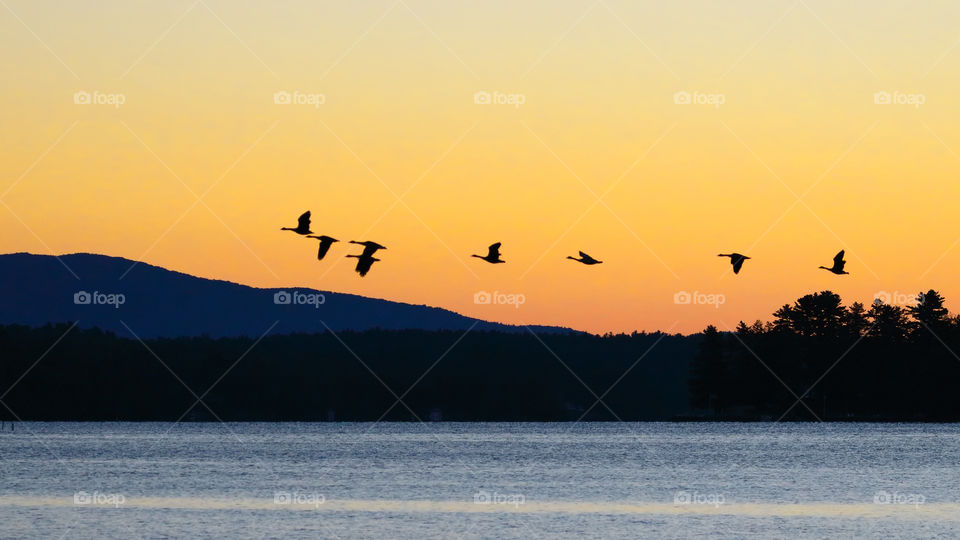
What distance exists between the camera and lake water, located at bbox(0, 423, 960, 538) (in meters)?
55.6

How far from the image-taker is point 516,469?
3617 inches

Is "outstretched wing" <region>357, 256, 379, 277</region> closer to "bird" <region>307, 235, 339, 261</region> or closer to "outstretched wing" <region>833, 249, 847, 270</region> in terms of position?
"bird" <region>307, 235, 339, 261</region>

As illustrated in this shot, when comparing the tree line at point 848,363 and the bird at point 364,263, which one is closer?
the bird at point 364,263

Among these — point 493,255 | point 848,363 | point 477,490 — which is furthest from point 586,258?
point 848,363

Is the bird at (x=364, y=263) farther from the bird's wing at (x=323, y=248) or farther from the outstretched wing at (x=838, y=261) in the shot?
the outstretched wing at (x=838, y=261)

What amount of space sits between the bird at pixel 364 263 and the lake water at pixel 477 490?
18.6 meters

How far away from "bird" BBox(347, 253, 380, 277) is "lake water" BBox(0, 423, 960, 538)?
61.1 feet

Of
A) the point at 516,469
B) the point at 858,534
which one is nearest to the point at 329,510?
the point at 858,534

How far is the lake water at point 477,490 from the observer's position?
55.6 m

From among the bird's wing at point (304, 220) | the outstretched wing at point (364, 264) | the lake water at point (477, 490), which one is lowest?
the lake water at point (477, 490)

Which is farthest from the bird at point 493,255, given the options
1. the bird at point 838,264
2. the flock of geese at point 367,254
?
the bird at point 838,264

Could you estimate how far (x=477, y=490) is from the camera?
238 feet

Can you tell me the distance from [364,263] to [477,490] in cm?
3762

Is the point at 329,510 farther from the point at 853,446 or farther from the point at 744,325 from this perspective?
the point at 744,325
